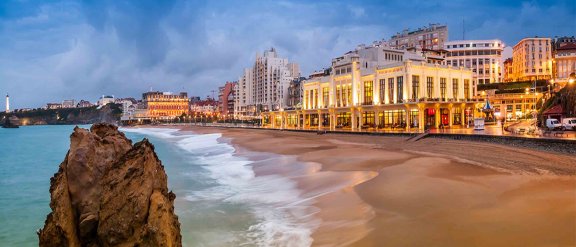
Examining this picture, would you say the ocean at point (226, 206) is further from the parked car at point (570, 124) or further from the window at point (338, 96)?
the window at point (338, 96)

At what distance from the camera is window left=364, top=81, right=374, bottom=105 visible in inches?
2120

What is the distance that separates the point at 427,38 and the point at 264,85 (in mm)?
62148

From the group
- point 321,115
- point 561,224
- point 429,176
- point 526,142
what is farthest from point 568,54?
point 561,224

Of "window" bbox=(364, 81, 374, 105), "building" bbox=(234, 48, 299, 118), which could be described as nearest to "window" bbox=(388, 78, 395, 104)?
"window" bbox=(364, 81, 374, 105)

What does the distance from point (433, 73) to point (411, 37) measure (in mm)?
61403

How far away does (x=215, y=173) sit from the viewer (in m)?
26.8

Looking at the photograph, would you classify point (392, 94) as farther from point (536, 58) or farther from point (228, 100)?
point (228, 100)

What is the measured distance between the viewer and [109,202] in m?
7.26

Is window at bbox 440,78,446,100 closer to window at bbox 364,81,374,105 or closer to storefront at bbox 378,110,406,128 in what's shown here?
storefront at bbox 378,110,406,128

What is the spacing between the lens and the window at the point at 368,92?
53853mm

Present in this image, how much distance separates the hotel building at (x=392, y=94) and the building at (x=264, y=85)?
221 feet

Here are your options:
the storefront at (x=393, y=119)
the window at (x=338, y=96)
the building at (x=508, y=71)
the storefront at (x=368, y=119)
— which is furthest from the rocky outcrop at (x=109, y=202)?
the building at (x=508, y=71)

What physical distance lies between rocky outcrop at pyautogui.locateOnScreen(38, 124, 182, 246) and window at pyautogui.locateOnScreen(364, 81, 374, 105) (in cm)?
4804

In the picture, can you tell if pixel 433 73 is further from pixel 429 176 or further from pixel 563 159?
pixel 429 176
